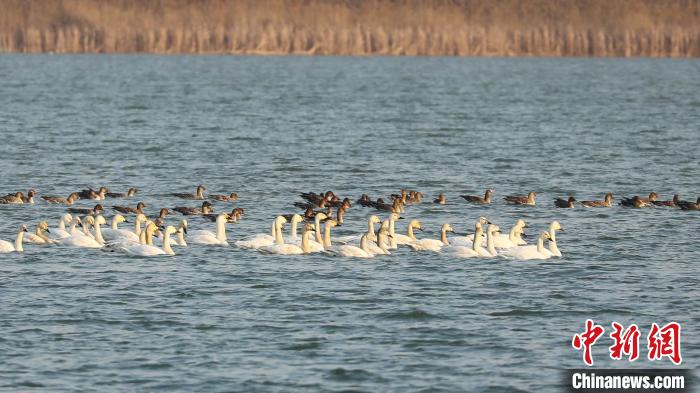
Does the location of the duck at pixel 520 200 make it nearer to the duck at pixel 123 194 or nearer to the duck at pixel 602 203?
the duck at pixel 602 203

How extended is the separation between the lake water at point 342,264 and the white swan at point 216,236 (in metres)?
0.39

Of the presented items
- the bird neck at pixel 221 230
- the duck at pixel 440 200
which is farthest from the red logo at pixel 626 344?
the duck at pixel 440 200

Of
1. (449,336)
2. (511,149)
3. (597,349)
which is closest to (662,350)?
(597,349)

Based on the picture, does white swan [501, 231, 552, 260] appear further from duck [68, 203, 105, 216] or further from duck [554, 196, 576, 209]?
duck [68, 203, 105, 216]

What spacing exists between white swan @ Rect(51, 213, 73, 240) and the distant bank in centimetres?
9421

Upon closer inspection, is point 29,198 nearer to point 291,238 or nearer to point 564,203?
point 291,238

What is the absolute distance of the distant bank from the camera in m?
127

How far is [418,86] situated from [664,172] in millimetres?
52404

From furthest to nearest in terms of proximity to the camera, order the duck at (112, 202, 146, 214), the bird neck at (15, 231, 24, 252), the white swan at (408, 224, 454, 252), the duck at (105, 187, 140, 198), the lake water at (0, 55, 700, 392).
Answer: the duck at (105, 187, 140, 198) < the duck at (112, 202, 146, 214) < the white swan at (408, 224, 454, 252) < the bird neck at (15, 231, 24, 252) < the lake water at (0, 55, 700, 392)

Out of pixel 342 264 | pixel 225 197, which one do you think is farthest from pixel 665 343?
pixel 225 197

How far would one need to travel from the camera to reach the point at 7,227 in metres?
32.3

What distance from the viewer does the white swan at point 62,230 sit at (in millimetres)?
30016

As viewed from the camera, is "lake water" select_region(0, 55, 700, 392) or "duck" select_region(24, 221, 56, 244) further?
"duck" select_region(24, 221, 56, 244)

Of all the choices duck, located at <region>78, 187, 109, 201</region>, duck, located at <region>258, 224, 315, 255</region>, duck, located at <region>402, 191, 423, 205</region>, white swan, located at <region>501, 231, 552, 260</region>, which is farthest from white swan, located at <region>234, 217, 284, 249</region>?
duck, located at <region>402, 191, 423, 205</region>
